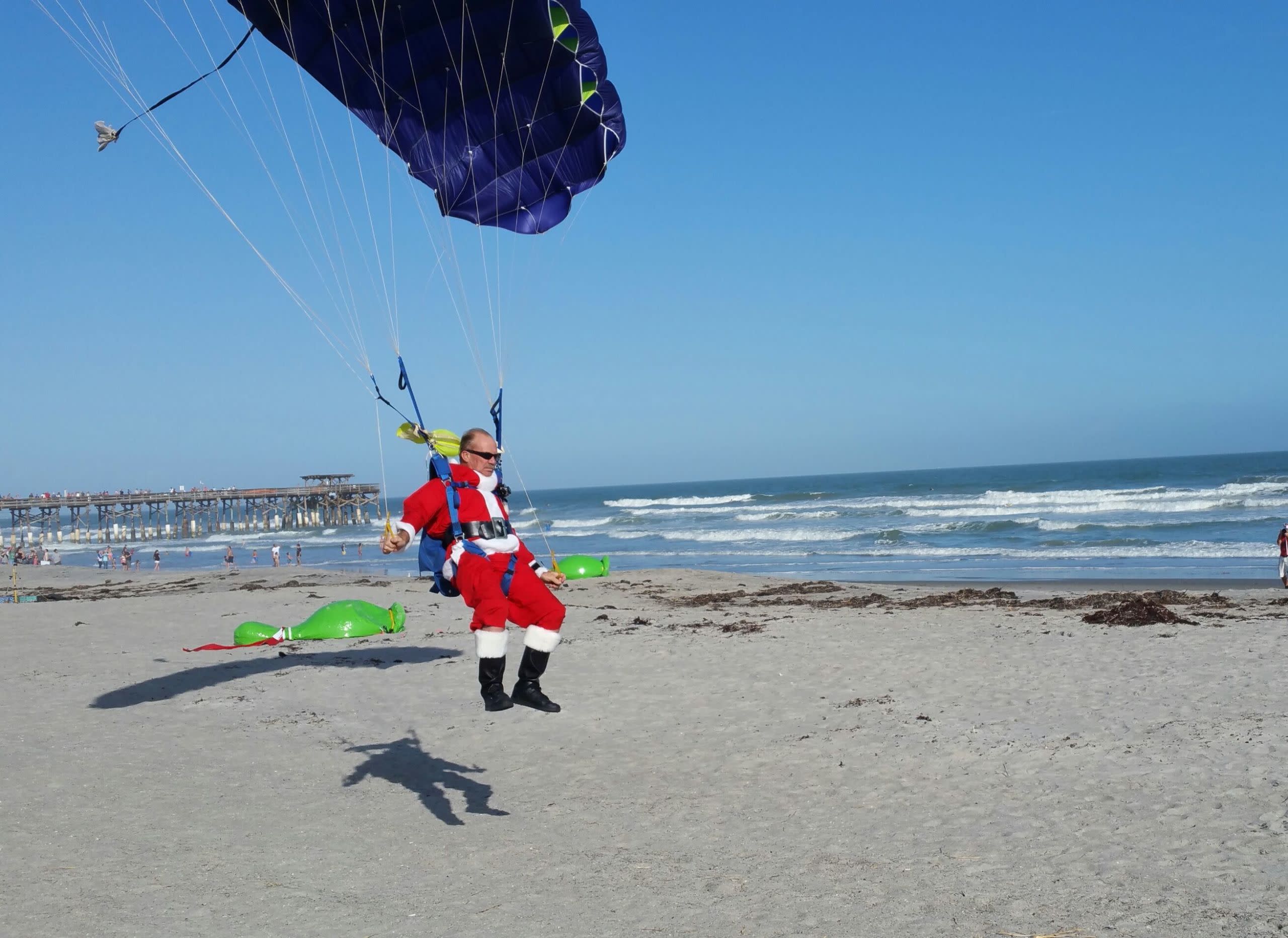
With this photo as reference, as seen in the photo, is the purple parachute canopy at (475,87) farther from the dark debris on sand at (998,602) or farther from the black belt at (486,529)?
the dark debris on sand at (998,602)

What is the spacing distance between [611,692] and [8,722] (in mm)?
4992

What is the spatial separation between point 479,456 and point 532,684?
1239 mm

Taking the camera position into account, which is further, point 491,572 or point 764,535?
point 764,535

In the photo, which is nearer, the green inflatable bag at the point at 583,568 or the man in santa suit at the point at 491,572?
the man in santa suit at the point at 491,572

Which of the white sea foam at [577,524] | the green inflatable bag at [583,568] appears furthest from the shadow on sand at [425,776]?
the white sea foam at [577,524]

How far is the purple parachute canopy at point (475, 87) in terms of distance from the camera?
8.53 meters

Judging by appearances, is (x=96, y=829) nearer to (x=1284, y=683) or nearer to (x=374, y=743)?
(x=374, y=743)

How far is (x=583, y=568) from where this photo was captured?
23.3 m

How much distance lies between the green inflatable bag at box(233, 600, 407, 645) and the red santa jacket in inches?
337

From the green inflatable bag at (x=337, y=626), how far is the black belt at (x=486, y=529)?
8698 mm

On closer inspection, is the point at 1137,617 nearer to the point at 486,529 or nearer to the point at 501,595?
the point at 501,595

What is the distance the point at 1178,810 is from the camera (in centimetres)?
545

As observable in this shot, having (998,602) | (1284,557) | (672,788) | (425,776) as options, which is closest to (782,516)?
(1284,557)

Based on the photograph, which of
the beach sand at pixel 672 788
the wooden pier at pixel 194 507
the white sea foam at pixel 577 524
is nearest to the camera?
the beach sand at pixel 672 788
